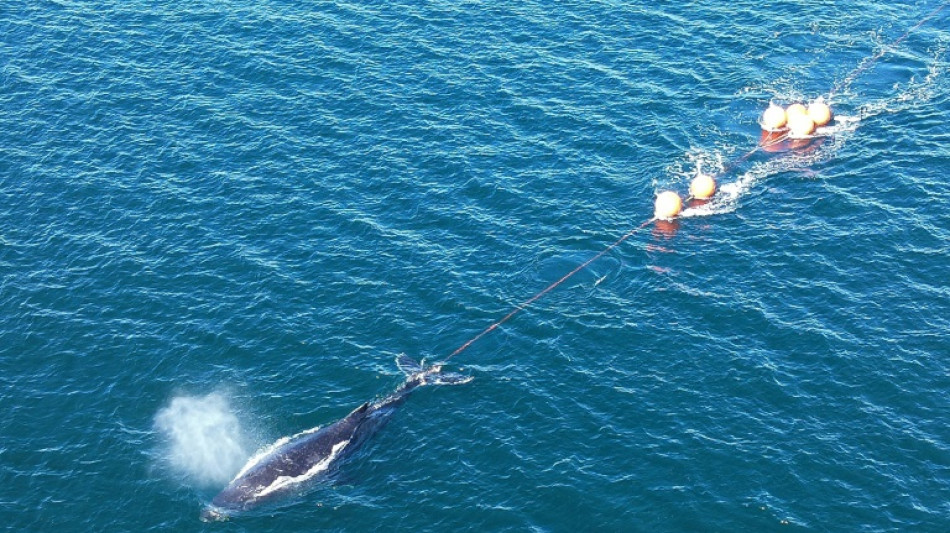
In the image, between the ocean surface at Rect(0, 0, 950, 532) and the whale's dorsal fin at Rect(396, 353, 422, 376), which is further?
the whale's dorsal fin at Rect(396, 353, 422, 376)

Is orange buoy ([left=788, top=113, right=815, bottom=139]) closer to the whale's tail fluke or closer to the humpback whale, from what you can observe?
the whale's tail fluke

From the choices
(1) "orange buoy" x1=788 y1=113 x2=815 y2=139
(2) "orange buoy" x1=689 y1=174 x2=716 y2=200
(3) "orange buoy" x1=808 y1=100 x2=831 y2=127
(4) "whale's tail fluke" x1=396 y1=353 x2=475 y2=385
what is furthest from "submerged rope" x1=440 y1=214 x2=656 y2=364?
(3) "orange buoy" x1=808 y1=100 x2=831 y2=127

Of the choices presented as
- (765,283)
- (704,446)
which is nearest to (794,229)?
(765,283)

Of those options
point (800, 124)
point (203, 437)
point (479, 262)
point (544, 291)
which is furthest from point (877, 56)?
point (203, 437)

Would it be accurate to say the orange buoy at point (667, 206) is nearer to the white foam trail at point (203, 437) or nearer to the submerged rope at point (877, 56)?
the submerged rope at point (877, 56)

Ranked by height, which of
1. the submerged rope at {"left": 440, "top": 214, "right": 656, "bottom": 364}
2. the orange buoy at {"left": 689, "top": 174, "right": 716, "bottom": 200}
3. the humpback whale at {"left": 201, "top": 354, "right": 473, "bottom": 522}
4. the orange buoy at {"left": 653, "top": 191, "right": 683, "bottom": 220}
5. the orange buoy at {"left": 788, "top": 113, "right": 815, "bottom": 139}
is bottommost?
the humpback whale at {"left": 201, "top": 354, "right": 473, "bottom": 522}

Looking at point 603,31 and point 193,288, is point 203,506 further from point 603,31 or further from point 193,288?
point 603,31

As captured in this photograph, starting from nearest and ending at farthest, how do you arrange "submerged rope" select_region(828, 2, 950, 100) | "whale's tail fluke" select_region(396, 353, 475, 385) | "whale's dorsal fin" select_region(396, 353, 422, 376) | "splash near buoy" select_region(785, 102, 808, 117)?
1. "whale's tail fluke" select_region(396, 353, 475, 385)
2. "whale's dorsal fin" select_region(396, 353, 422, 376)
3. "splash near buoy" select_region(785, 102, 808, 117)
4. "submerged rope" select_region(828, 2, 950, 100)
